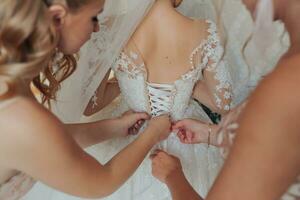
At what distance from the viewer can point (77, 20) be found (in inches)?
32.0

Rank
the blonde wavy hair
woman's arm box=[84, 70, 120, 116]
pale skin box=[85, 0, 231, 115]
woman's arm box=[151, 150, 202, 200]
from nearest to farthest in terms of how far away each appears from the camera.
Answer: the blonde wavy hair, woman's arm box=[151, 150, 202, 200], pale skin box=[85, 0, 231, 115], woman's arm box=[84, 70, 120, 116]

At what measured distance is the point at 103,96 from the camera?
A: 124cm

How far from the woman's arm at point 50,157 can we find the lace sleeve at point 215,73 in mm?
323

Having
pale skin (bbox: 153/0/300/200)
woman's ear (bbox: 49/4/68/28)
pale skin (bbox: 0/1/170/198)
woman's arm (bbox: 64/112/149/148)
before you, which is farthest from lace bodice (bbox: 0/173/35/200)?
pale skin (bbox: 153/0/300/200)

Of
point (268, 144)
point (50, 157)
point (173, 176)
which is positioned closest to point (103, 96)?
point (173, 176)

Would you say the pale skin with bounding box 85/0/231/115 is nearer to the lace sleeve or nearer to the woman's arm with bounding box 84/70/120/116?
the lace sleeve

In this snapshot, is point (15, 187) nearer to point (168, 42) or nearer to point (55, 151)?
point (55, 151)

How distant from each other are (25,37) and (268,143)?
0.37m

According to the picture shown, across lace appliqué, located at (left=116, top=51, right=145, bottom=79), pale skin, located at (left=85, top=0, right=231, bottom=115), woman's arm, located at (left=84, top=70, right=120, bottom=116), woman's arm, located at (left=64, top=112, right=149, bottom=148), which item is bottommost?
woman's arm, located at (left=84, top=70, right=120, bottom=116)

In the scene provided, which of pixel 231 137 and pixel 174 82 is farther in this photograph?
pixel 174 82

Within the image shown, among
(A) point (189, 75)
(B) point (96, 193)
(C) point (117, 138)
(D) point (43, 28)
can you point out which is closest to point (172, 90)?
(A) point (189, 75)

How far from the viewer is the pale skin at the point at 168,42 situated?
1.03 meters

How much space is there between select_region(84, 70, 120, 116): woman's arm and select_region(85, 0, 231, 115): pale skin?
0.52 ft

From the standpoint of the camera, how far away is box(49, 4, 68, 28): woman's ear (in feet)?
A: 2.43
